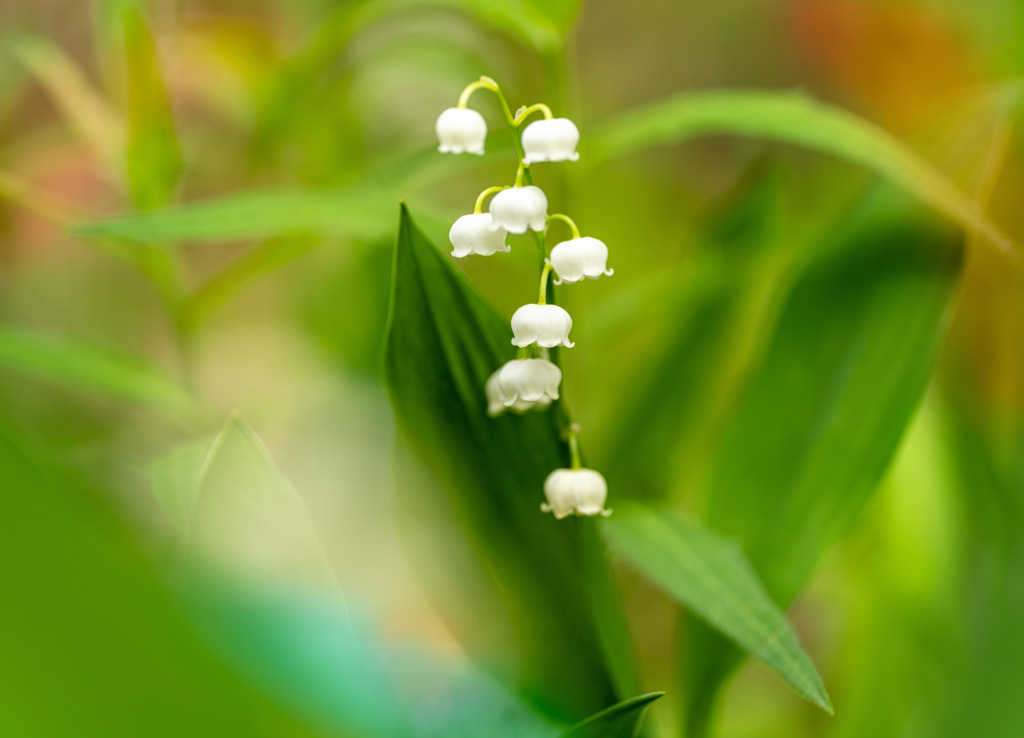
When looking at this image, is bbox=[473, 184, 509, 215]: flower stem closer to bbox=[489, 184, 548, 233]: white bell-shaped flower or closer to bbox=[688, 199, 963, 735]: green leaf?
bbox=[489, 184, 548, 233]: white bell-shaped flower

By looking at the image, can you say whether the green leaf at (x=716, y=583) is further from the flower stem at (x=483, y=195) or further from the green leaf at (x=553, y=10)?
the green leaf at (x=553, y=10)

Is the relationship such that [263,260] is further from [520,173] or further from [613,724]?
[613,724]

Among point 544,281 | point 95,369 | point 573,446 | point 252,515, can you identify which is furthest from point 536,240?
point 95,369

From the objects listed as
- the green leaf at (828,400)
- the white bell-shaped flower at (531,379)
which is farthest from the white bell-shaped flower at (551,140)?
the green leaf at (828,400)

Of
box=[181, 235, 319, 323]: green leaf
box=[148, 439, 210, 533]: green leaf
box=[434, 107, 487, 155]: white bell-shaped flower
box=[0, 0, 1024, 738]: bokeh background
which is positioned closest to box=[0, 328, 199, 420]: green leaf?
box=[0, 0, 1024, 738]: bokeh background

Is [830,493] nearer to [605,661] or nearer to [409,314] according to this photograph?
[605,661]

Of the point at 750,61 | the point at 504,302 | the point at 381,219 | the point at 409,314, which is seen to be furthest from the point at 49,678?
the point at 750,61
